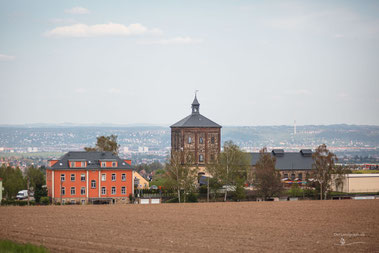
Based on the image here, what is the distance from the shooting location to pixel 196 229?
4275 cm

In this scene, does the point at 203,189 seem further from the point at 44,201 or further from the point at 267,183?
the point at 44,201

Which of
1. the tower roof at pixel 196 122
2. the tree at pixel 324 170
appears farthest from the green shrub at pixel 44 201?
the tree at pixel 324 170

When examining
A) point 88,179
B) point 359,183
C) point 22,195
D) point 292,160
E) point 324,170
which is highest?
point 292,160

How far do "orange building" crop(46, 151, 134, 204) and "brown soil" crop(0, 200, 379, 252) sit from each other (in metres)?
15.4

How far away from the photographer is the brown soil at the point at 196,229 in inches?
1377

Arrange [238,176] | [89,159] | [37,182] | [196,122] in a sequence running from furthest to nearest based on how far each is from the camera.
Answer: [196,122], [238,176], [37,182], [89,159]

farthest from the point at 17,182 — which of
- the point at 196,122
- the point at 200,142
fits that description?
the point at 196,122

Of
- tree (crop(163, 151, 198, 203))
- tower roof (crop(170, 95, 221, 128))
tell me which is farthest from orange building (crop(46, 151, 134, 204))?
tower roof (crop(170, 95, 221, 128))

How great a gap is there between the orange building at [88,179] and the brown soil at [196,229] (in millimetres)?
15362

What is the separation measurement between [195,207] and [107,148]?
136ft

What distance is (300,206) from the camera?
207 feet

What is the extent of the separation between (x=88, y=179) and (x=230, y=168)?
18271 mm

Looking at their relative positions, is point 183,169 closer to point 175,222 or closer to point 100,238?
point 175,222

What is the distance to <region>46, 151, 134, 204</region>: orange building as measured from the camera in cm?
7431
